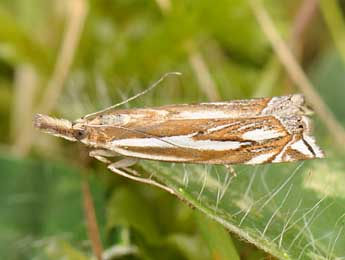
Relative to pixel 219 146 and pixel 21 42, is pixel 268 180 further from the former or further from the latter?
pixel 21 42

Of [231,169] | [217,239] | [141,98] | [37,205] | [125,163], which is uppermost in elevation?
[141,98]

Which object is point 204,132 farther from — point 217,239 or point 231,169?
point 217,239

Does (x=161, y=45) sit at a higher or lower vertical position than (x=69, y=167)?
higher

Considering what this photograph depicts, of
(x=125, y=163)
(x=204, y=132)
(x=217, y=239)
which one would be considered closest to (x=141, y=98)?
(x=125, y=163)

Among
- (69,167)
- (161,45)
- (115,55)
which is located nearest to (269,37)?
(161,45)

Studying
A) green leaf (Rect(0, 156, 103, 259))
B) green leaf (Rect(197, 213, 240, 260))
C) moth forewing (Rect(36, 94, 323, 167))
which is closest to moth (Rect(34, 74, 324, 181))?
moth forewing (Rect(36, 94, 323, 167))

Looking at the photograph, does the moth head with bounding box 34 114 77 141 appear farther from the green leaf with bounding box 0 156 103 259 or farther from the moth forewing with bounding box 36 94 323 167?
the green leaf with bounding box 0 156 103 259

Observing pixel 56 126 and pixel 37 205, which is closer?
pixel 56 126
